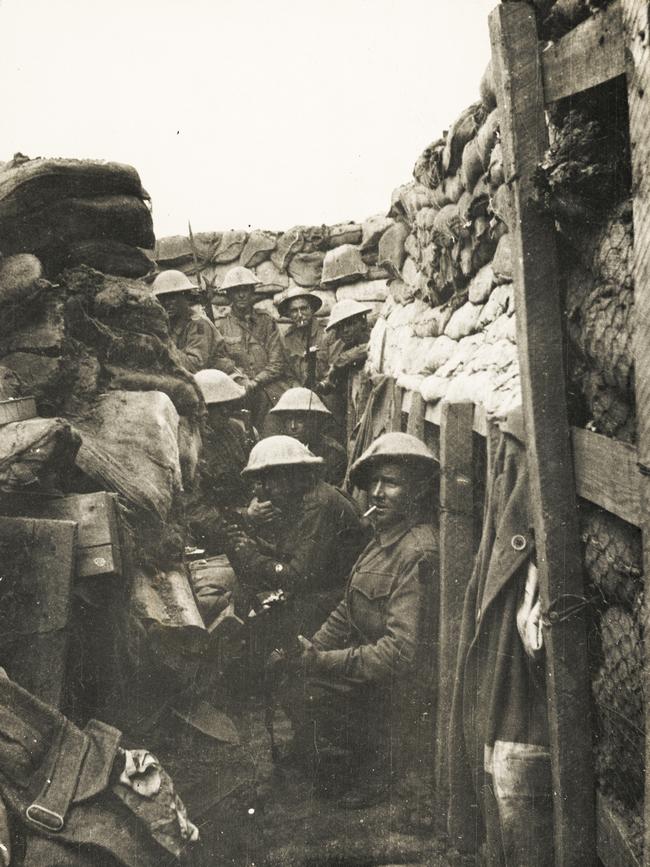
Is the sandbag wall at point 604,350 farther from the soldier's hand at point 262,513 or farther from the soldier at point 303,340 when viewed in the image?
the soldier at point 303,340

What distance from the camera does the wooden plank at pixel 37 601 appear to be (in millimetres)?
3391

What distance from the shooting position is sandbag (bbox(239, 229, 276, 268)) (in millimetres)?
11852

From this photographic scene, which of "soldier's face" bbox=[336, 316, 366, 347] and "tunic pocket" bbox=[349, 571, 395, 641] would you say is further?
"soldier's face" bbox=[336, 316, 366, 347]

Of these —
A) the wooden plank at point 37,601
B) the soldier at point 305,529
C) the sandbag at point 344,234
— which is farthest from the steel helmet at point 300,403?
the wooden plank at point 37,601

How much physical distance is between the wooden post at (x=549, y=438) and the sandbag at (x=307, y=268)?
926cm

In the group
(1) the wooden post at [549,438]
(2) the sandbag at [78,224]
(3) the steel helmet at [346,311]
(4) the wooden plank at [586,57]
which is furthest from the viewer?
(3) the steel helmet at [346,311]

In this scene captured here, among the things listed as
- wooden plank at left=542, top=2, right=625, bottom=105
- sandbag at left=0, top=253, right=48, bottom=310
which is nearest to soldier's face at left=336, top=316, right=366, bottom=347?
sandbag at left=0, top=253, right=48, bottom=310

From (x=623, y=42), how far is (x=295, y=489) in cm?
366

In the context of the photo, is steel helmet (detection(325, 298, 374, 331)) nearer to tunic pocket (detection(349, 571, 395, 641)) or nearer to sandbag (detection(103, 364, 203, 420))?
sandbag (detection(103, 364, 203, 420))

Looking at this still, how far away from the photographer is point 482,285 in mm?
4367

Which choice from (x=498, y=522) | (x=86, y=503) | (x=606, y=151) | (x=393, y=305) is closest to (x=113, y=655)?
(x=86, y=503)

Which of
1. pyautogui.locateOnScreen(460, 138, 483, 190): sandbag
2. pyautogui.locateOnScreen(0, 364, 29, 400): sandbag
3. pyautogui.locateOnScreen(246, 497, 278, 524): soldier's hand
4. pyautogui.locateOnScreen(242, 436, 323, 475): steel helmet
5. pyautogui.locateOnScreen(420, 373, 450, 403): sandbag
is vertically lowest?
pyautogui.locateOnScreen(246, 497, 278, 524): soldier's hand

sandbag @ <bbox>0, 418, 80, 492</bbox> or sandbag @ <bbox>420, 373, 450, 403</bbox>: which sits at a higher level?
sandbag @ <bbox>420, 373, 450, 403</bbox>

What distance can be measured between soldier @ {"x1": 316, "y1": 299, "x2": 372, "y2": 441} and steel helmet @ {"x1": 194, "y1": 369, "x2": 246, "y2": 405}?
1915 mm
